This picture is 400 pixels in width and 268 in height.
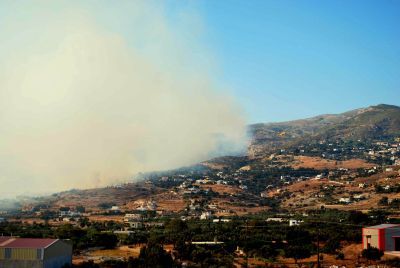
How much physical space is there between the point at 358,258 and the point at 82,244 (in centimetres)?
3139

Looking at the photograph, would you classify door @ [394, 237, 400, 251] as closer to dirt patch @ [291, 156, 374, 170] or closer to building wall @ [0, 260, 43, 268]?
building wall @ [0, 260, 43, 268]

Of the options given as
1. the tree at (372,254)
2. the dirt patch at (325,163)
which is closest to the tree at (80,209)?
the tree at (372,254)

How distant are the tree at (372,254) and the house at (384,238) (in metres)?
3.47

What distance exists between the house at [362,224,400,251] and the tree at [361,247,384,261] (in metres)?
3.47

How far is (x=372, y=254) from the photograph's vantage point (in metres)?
51.4

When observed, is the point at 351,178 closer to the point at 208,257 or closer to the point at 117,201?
the point at 117,201

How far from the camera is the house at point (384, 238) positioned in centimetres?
5628

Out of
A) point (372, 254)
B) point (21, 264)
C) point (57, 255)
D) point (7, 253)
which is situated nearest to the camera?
point (21, 264)

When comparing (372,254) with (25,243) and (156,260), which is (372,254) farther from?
(25,243)

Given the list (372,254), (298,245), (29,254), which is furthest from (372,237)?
(29,254)

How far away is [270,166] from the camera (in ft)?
607

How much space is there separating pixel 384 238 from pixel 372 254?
5805 mm

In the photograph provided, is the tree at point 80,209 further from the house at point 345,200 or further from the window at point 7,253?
the window at point 7,253

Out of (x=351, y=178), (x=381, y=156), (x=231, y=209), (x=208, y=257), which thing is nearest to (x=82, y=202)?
(x=231, y=209)
